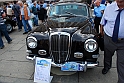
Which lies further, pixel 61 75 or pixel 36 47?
pixel 61 75

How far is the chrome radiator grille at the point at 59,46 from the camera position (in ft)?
9.48

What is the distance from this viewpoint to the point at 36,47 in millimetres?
3105

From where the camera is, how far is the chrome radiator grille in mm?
2889

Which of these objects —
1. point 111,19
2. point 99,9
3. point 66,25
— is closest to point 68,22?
point 66,25

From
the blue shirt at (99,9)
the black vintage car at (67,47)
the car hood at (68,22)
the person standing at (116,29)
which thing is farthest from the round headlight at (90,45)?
the blue shirt at (99,9)

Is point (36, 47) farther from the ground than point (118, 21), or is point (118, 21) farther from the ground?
point (118, 21)

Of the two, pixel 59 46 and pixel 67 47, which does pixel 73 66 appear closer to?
pixel 67 47

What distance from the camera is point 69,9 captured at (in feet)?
14.2

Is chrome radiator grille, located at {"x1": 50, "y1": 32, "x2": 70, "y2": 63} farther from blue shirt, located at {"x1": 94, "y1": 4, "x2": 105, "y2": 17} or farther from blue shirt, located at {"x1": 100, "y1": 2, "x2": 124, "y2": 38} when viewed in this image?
blue shirt, located at {"x1": 94, "y1": 4, "x2": 105, "y2": 17}

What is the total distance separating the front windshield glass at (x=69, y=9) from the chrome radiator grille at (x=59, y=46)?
1533 mm

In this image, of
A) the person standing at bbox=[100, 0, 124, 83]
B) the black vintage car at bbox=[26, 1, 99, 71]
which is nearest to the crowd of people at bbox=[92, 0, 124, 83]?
the person standing at bbox=[100, 0, 124, 83]

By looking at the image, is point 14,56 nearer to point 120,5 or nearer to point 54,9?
point 54,9

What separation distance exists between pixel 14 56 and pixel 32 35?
2.06 meters

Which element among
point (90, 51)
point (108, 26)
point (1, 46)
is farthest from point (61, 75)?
point (1, 46)
